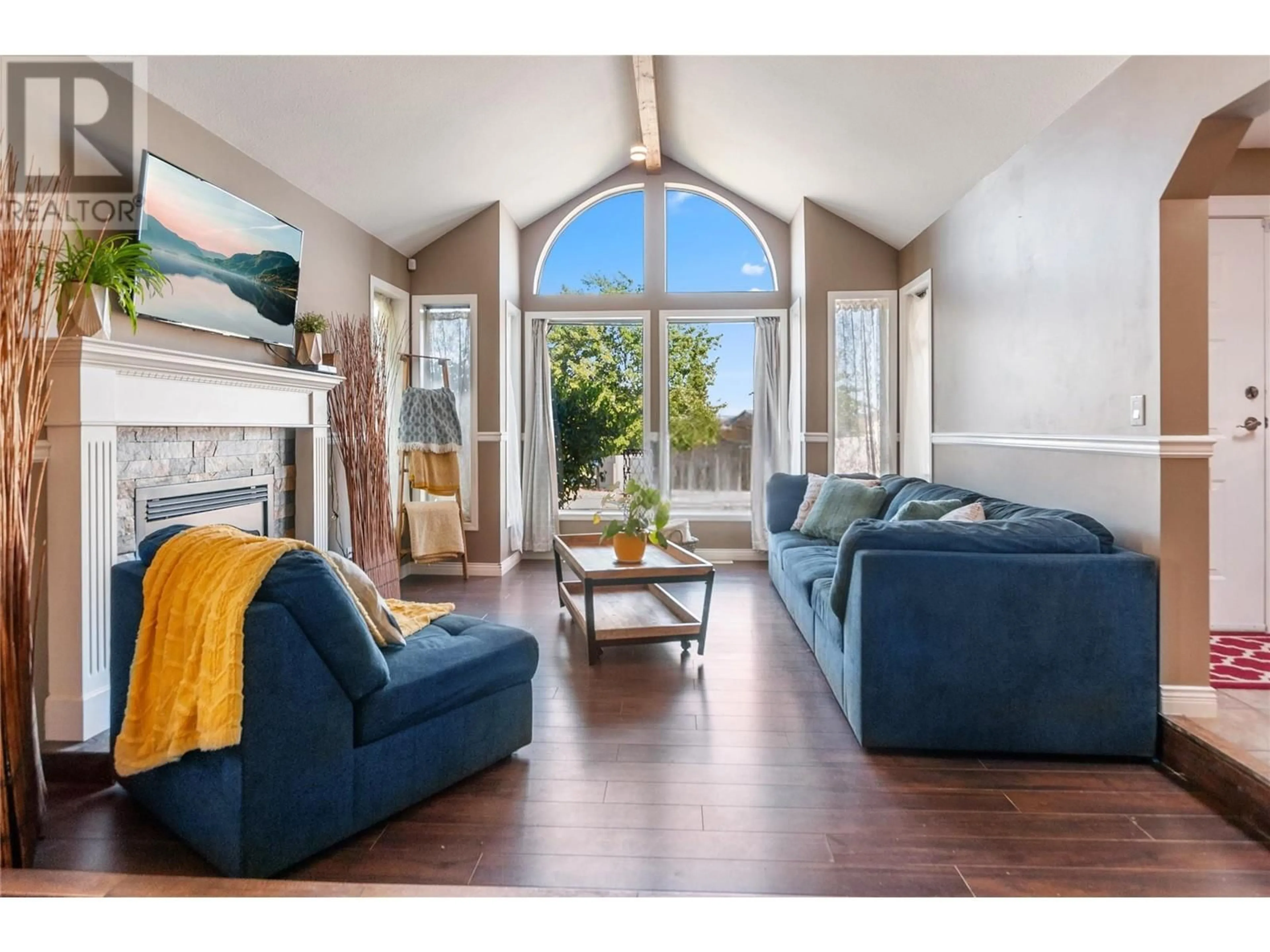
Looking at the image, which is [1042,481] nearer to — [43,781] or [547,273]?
[43,781]

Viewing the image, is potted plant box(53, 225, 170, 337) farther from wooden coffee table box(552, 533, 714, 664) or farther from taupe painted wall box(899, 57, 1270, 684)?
taupe painted wall box(899, 57, 1270, 684)

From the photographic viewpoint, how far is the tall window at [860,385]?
570 centimetres

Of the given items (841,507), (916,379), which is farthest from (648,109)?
(841,507)

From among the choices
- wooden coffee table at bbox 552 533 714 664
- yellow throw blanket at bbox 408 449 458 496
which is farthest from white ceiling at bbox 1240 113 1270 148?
yellow throw blanket at bbox 408 449 458 496

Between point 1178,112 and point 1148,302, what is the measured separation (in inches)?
24.6

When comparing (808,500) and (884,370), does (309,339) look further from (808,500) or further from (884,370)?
(884,370)

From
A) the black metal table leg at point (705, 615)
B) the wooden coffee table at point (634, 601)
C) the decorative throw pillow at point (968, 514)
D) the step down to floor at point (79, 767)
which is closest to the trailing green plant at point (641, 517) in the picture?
the wooden coffee table at point (634, 601)

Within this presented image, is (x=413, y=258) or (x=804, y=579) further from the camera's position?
(x=413, y=258)

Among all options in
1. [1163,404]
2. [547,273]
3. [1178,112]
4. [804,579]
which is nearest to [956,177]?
[1178,112]

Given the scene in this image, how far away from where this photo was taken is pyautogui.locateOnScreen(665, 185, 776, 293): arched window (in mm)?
6379

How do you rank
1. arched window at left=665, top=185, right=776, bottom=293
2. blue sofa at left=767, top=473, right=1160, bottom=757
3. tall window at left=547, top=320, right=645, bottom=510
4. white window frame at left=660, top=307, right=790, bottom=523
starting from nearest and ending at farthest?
blue sofa at left=767, top=473, right=1160, bottom=757
white window frame at left=660, top=307, right=790, bottom=523
arched window at left=665, top=185, right=776, bottom=293
tall window at left=547, top=320, right=645, bottom=510

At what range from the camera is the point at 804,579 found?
11.9ft

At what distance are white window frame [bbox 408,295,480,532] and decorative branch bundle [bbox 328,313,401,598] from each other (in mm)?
931

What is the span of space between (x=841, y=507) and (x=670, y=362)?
2.44m
